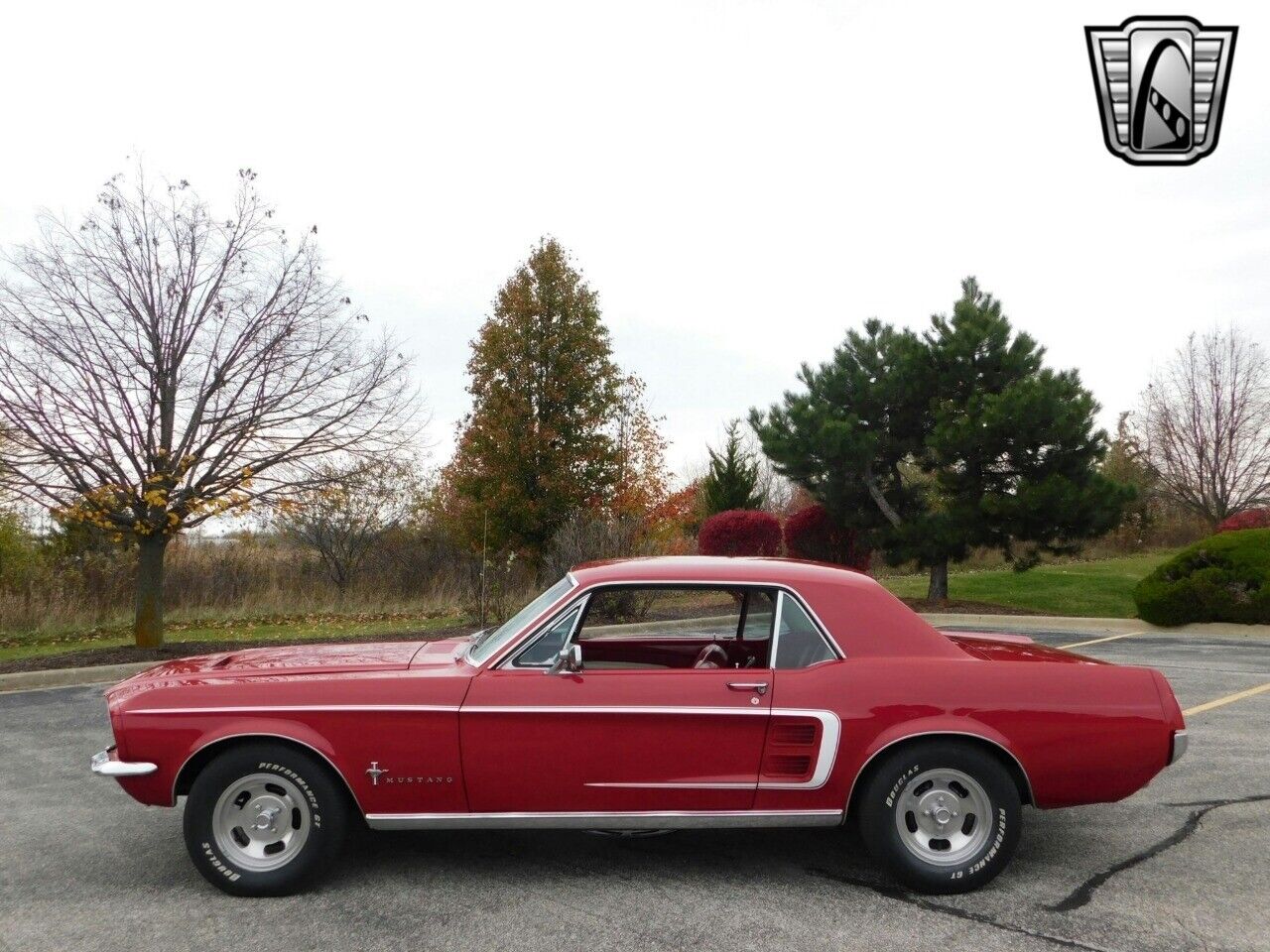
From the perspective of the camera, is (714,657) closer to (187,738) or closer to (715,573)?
(715,573)

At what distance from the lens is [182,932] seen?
4012mm

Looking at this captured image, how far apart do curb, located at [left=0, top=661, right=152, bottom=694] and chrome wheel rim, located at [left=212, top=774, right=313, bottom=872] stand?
756cm

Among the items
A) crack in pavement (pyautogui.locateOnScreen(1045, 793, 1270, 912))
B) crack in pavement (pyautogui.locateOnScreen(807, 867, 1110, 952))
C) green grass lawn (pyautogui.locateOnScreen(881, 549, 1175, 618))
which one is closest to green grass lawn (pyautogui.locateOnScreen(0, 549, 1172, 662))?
green grass lawn (pyautogui.locateOnScreen(881, 549, 1175, 618))

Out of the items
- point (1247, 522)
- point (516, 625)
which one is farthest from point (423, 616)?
point (1247, 522)

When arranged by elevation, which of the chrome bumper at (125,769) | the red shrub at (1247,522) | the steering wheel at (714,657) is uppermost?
the red shrub at (1247,522)

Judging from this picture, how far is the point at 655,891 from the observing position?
4449 millimetres

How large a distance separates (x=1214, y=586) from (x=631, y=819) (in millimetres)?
14290

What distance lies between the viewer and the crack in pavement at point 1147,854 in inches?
169

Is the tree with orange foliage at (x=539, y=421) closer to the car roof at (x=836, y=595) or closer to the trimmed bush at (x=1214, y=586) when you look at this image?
the trimmed bush at (x=1214, y=586)

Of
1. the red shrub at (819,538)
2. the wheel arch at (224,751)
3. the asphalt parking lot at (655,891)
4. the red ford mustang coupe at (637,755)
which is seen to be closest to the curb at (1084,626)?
the red shrub at (819,538)

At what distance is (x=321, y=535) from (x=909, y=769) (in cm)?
2200

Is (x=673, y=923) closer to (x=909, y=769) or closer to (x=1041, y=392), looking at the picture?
(x=909, y=769)

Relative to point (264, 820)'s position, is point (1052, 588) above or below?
above

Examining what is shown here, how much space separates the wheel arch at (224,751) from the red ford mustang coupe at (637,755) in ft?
0.03
